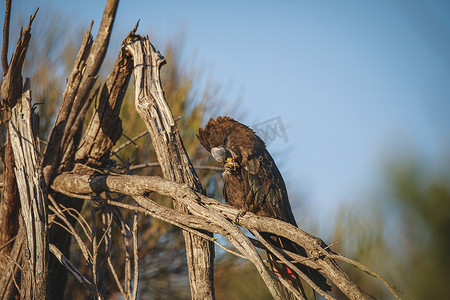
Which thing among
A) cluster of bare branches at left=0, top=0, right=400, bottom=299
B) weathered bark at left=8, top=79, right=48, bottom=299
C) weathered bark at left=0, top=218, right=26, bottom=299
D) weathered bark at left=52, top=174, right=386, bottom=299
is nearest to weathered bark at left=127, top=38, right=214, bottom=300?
cluster of bare branches at left=0, top=0, right=400, bottom=299

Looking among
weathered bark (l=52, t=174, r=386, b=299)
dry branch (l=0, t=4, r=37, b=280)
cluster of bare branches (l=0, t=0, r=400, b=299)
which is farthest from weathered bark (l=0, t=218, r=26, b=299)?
weathered bark (l=52, t=174, r=386, b=299)

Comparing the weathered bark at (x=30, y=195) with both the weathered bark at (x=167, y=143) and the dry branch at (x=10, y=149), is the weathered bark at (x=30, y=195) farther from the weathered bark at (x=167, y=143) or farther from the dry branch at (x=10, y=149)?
the weathered bark at (x=167, y=143)

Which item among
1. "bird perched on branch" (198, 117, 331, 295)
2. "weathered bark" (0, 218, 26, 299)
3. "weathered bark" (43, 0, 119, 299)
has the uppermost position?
"weathered bark" (43, 0, 119, 299)

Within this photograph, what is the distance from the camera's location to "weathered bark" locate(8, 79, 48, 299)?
249 cm

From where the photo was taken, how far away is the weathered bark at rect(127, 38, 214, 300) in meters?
2.33

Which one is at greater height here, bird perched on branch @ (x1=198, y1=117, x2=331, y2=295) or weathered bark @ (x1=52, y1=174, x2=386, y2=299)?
bird perched on branch @ (x1=198, y1=117, x2=331, y2=295)

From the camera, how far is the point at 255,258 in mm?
1950

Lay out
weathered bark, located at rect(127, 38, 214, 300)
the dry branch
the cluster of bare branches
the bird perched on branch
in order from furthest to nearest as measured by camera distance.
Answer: the dry branch
the bird perched on branch
weathered bark, located at rect(127, 38, 214, 300)
the cluster of bare branches

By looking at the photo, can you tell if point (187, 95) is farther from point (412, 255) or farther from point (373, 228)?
point (412, 255)

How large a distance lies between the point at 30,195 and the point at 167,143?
949mm

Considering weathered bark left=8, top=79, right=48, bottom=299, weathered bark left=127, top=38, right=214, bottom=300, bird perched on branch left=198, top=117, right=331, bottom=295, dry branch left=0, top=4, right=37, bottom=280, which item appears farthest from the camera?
A: dry branch left=0, top=4, right=37, bottom=280

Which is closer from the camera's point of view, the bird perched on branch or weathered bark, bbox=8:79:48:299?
weathered bark, bbox=8:79:48:299

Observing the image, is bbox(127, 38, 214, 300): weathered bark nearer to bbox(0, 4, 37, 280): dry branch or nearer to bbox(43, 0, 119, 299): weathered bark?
bbox(43, 0, 119, 299): weathered bark

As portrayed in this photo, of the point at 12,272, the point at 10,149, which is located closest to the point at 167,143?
the point at 10,149
